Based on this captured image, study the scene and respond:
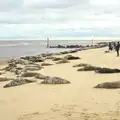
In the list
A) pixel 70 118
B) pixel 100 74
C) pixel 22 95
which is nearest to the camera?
pixel 70 118

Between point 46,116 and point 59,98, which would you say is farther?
point 59,98

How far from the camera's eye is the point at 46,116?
7.04 metres

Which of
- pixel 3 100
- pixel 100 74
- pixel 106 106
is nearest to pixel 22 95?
pixel 3 100

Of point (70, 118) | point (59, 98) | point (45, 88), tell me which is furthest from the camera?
point (45, 88)

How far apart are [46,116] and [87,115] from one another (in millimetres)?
820

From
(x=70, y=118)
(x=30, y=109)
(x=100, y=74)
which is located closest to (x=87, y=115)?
(x=70, y=118)

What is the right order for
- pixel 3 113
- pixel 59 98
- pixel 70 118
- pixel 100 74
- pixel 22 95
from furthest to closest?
Answer: pixel 100 74, pixel 22 95, pixel 59 98, pixel 3 113, pixel 70 118

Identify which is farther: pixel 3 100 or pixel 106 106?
pixel 3 100

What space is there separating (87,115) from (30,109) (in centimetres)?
144

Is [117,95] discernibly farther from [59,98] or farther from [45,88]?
[45,88]

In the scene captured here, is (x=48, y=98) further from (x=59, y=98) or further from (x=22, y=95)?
(x=22, y=95)

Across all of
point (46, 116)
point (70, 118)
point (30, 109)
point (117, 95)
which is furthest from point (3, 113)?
point (117, 95)

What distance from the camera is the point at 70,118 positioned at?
678 centimetres

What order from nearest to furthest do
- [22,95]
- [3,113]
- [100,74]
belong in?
[3,113]
[22,95]
[100,74]
